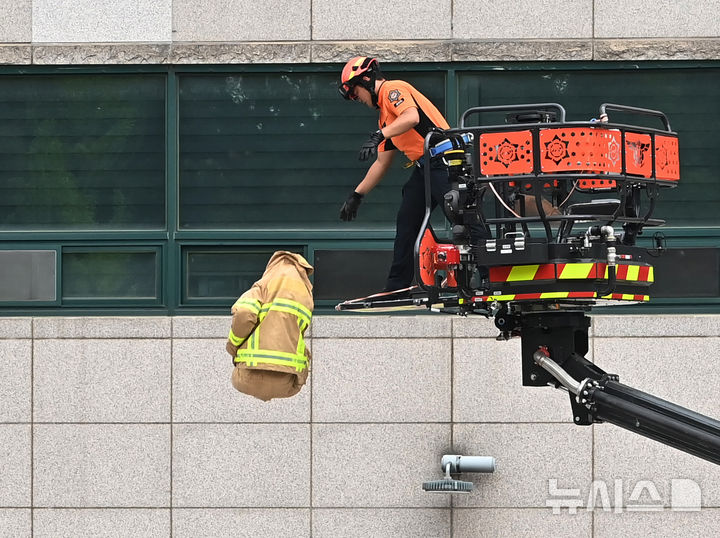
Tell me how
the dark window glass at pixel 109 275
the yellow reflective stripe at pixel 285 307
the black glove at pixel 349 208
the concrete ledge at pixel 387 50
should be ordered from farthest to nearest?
the dark window glass at pixel 109 275, the concrete ledge at pixel 387 50, the black glove at pixel 349 208, the yellow reflective stripe at pixel 285 307

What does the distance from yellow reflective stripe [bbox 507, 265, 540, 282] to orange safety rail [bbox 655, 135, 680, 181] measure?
995 mm

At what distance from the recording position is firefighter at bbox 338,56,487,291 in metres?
8.78

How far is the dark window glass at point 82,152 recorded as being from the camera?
1146 cm

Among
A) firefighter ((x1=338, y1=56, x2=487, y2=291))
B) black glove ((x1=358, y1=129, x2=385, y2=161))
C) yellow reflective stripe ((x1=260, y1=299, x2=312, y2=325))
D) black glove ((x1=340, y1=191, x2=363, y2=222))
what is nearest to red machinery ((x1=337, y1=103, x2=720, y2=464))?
firefighter ((x1=338, y1=56, x2=487, y2=291))

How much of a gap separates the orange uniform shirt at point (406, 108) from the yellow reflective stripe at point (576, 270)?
190cm

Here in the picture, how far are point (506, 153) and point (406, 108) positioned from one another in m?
1.48

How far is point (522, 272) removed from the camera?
299 inches

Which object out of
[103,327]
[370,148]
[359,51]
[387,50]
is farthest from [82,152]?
[370,148]

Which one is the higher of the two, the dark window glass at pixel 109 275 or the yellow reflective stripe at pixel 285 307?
the dark window glass at pixel 109 275

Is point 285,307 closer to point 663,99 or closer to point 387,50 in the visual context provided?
point 387,50

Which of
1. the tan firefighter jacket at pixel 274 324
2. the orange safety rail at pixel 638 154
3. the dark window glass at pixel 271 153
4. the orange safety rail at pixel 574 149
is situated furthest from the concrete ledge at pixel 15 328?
the orange safety rail at pixel 638 154

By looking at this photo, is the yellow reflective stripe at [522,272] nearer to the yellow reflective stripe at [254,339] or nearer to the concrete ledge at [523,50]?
the yellow reflective stripe at [254,339]

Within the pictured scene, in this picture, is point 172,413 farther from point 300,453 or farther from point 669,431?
point 669,431

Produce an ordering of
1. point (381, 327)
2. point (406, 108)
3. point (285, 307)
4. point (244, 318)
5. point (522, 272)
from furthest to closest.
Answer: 1. point (381, 327)
2. point (406, 108)
3. point (285, 307)
4. point (244, 318)
5. point (522, 272)
